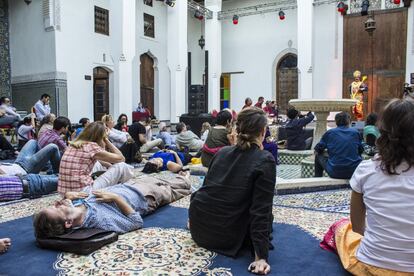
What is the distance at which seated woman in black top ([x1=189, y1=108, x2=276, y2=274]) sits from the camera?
2.01 metres

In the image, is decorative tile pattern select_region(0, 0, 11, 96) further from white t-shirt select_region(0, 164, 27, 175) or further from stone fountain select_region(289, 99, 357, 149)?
stone fountain select_region(289, 99, 357, 149)

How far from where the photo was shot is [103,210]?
2594 mm

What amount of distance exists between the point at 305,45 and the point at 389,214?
1195 centimetres

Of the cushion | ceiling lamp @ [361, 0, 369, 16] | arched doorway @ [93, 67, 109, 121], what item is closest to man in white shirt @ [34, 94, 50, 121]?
arched doorway @ [93, 67, 109, 121]

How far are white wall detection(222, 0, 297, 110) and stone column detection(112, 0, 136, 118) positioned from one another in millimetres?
5952

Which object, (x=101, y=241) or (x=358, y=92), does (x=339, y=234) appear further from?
(x=358, y=92)

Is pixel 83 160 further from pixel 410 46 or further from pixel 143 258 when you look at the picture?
pixel 410 46

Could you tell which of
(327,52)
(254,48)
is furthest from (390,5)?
(254,48)

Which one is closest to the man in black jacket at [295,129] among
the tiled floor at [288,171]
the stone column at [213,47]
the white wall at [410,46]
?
the tiled floor at [288,171]

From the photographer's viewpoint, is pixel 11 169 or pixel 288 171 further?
pixel 288 171

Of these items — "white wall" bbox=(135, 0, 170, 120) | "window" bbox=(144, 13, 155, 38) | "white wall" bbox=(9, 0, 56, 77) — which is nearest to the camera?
"white wall" bbox=(9, 0, 56, 77)

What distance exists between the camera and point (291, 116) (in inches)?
258

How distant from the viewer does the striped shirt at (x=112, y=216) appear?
2504mm

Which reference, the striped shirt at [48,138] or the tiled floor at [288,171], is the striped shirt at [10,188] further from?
the tiled floor at [288,171]
